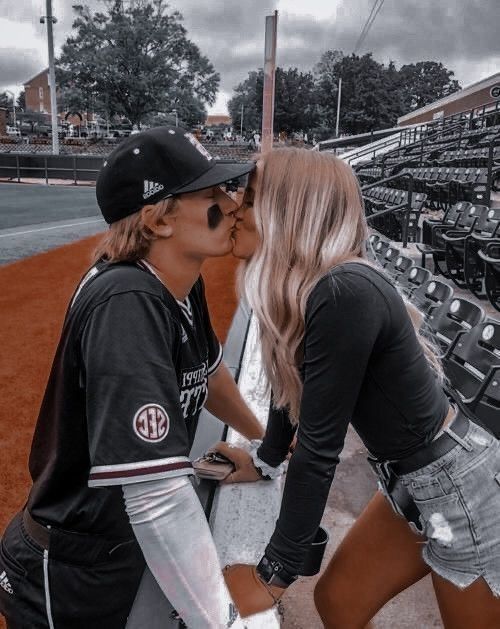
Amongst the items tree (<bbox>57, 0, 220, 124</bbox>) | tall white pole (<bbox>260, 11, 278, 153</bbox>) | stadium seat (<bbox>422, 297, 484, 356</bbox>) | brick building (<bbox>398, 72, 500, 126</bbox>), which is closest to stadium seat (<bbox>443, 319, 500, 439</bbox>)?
stadium seat (<bbox>422, 297, 484, 356</bbox>)

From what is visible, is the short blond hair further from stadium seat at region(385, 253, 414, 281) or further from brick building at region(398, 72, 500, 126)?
brick building at region(398, 72, 500, 126)

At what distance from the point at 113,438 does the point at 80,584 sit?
0.45 meters

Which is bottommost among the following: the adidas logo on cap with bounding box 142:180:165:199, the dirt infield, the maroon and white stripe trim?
the dirt infield

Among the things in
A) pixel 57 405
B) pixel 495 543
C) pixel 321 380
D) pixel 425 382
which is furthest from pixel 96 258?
pixel 495 543

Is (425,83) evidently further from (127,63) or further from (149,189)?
(149,189)

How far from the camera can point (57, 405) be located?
47.9 inches

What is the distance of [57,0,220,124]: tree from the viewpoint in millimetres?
57500

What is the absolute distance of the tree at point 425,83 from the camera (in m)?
94.9

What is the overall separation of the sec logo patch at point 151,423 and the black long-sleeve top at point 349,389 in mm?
350

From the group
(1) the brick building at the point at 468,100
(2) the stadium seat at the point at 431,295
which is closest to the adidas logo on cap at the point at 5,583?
(2) the stadium seat at the point at 431,295

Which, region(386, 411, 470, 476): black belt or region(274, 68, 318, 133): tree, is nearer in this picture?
region(386, 411, 470, 476): black belt

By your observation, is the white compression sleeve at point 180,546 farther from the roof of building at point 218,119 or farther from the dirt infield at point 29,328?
the roof of building at point 218,119

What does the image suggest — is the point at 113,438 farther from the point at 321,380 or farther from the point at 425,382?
the point at 425,382

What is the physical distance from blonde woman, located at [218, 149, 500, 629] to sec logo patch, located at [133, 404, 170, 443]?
35 cm
